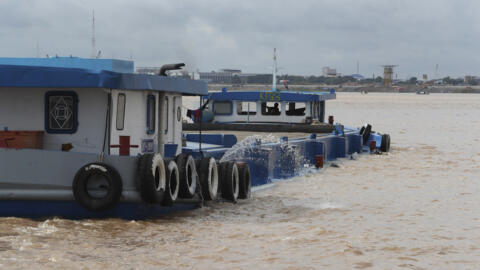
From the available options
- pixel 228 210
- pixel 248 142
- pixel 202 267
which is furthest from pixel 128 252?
pixel 248 142

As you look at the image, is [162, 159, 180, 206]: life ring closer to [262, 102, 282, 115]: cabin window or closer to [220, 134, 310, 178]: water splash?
[220, 134, 310, 178]: water splash

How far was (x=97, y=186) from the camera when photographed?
12469 mm

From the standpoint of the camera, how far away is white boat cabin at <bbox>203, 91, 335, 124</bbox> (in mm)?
28188

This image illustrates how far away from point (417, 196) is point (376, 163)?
8403 millimetres

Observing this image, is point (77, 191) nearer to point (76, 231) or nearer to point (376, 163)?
point (76, 231)

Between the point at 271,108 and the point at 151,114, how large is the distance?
14.4 meters

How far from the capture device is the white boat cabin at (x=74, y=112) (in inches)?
498

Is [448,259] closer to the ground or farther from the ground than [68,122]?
closer to the ground

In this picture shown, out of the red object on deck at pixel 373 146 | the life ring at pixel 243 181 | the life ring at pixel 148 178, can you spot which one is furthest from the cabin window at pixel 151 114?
the red object on deck at pixel 373 146

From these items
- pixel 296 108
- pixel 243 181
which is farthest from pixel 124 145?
pixel 296 108

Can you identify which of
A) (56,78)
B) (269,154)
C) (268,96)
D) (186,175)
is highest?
(56,78)

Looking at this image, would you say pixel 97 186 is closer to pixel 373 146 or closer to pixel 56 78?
pixel 56 78

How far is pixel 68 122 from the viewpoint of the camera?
1338 cm

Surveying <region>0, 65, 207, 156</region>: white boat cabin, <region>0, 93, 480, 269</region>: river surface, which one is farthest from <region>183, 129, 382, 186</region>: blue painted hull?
<region>0, 65, 207, 156</region>: white boat cabin
